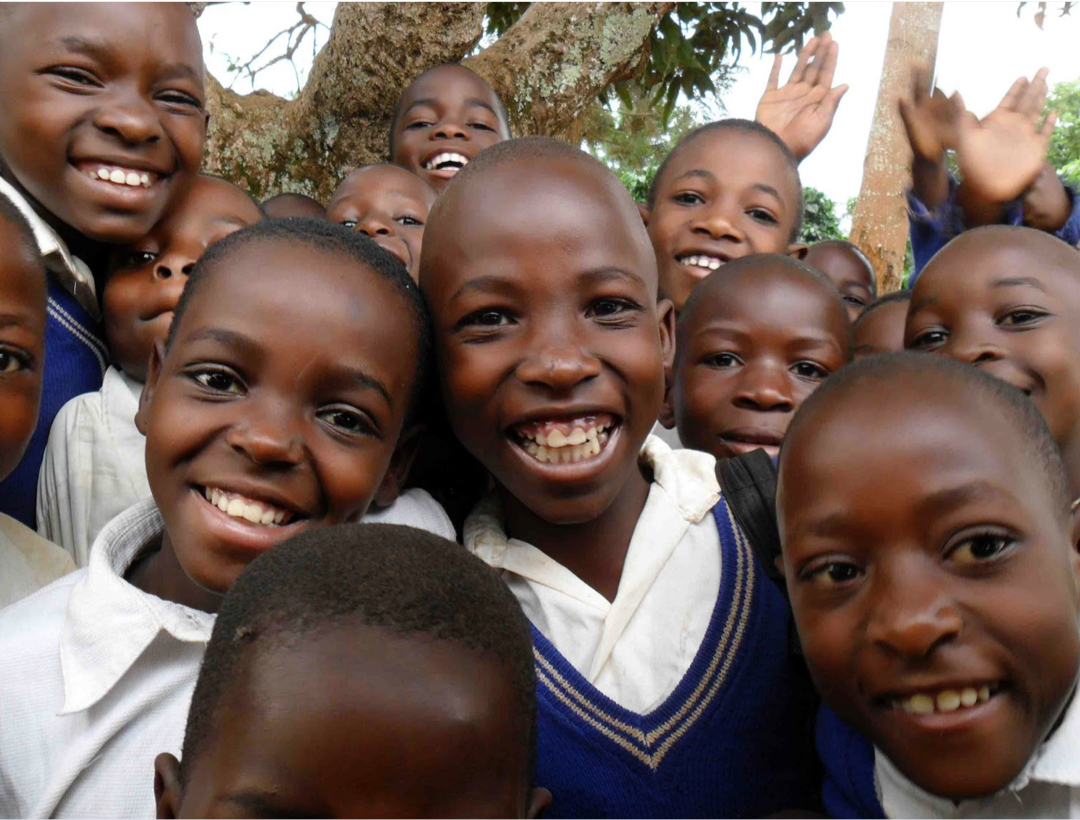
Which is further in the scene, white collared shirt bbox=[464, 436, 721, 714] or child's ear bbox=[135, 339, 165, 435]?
child's ear bbox=[135, 339, 165, 435]

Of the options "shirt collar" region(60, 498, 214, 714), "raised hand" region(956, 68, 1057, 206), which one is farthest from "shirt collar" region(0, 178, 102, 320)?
"raised hand" region(956, 68, 1057, 206)

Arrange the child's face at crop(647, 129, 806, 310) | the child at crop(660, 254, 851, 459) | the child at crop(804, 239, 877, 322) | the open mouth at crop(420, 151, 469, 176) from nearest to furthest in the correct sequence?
1. the child at crop(660, 254, 851, 459)
2. the child's face at crop(647, 129, 806, 310)
3. the open mouth at crop(420, 151, 469, 176)
4. the child at crop(804, 239, 877, 322)

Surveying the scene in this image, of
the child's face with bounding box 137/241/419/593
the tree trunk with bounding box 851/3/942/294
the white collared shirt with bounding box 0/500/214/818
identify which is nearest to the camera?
the white collared shirt with bounding box 0/500/214/818

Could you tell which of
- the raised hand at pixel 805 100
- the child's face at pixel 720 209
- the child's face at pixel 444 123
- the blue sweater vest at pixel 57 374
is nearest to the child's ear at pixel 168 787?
the blue sweater vest at pixel 57 374

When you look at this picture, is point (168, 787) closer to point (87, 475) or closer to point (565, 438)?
point (565, 438)

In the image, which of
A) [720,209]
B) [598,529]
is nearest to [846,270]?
[720,209]

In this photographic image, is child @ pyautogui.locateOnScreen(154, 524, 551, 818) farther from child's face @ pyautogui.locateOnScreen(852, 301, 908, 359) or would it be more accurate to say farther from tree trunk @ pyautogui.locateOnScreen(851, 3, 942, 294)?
tree trunk @ pyautogui.locateOnScreen(851, 3, 942, 294)

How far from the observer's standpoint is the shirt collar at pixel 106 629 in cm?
152

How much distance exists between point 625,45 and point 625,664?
3809mm

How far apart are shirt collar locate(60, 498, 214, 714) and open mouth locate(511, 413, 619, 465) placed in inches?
23.3

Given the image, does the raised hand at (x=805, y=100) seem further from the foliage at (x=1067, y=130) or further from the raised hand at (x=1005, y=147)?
the foliage at (x=1067, y=130)

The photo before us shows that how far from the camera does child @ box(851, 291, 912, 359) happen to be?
3035mm

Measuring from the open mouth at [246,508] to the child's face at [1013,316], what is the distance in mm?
1406

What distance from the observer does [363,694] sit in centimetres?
109
